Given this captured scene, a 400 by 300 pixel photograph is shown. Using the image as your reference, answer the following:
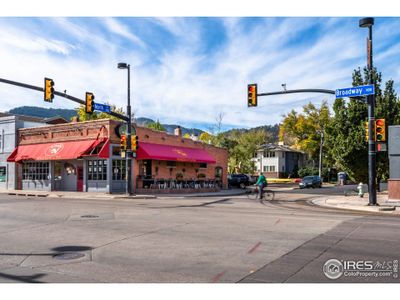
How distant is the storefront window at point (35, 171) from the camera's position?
34.5 metres

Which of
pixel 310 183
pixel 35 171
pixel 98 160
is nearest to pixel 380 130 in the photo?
pixel 98 160

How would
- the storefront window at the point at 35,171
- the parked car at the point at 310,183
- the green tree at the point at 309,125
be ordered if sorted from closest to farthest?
1. the storefront window at the point at 35,171
2. the parked car at the point at 310,183
3. the green tree at the point at 309,125

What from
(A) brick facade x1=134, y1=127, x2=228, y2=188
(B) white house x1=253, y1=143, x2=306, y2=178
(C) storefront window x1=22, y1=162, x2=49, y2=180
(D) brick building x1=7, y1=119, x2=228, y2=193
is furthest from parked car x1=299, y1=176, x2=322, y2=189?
(C) storefront window x1=22, y1=162, x2=49, y2=180

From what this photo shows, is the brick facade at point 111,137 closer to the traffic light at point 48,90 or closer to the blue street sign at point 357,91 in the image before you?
the traffic light at point 48,90

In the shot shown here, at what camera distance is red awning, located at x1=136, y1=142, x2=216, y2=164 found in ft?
99.9

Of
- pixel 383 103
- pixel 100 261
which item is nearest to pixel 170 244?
pixel 100 261

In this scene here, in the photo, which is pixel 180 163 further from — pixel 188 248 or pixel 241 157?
pixel 241 157

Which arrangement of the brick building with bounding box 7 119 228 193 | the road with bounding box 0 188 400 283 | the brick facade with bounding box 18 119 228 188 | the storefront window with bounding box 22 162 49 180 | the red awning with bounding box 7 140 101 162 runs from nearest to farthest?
the road with bounding box 0 188 400 283, the red awning with bounding box 7 140 101 162, the brick building with bounding box 7 119 228 193, the brick facade with bounding box 18 119 228 188, the storefront window with bounding box 22 162 49 180

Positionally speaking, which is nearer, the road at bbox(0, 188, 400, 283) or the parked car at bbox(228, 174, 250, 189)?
the road at bbox(0, 188, 400, 283)

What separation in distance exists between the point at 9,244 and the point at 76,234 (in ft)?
5.78

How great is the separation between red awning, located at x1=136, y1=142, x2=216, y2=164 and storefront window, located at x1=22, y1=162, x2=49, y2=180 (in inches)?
387

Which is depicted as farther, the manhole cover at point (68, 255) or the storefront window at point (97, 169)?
the storefront window at point (97, 169)

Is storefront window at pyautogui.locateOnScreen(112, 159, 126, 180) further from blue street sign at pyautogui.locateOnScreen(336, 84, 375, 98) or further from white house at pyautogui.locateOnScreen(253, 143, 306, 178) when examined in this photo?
white house at pyautogui.locateOnScreen(253, 143, 306, 178)

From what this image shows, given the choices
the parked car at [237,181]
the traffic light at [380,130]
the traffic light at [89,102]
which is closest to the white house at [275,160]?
the parked car at [237,181]
